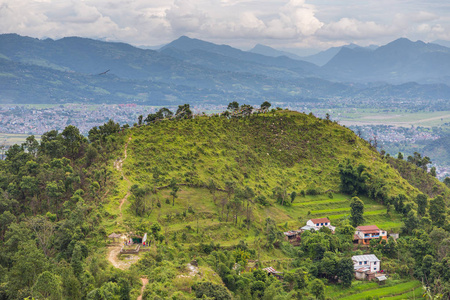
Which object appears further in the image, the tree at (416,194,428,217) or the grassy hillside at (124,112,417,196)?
the tree at (416,194,428,217)

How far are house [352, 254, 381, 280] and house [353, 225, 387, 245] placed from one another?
4.83 meters

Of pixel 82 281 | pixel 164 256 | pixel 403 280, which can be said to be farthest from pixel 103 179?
pixel 403 280

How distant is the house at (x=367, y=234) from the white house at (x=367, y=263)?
5.36m

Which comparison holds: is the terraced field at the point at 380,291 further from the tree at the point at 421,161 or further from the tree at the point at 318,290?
the tree at the point at 421,161

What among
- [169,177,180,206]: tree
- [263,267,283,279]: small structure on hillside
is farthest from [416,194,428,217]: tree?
[169,177,180,206]: tree

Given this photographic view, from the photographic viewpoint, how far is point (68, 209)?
4106 cm

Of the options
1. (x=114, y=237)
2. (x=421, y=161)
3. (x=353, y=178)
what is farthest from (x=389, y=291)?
(x=421, y=161)

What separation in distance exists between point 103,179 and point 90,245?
39.7 ft

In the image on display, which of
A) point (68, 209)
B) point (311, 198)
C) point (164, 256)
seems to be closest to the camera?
point (164, 256)

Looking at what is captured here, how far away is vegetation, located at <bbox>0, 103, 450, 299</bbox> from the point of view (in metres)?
32.6

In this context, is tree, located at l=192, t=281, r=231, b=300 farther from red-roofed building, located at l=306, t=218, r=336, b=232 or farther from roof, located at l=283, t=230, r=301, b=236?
red-roofed building, located at l=306, t=218, r=336, b=232

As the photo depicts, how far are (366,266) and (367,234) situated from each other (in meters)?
6.70

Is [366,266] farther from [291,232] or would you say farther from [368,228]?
[291,232]

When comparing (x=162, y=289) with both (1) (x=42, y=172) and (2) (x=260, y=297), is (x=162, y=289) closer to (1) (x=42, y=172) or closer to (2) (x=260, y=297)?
(2) (x=260, y=297)
